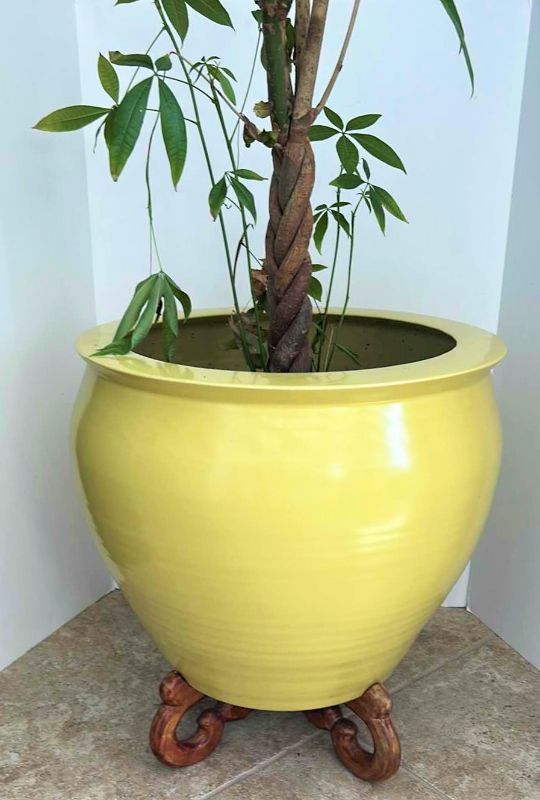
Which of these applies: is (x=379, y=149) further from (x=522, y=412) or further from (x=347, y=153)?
(x=522, y=412)

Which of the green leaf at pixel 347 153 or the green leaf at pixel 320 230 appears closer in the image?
the green leaf at pixel 347 153

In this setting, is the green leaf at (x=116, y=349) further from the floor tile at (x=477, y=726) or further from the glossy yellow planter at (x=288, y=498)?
the floor tile at (x=477, y=726)

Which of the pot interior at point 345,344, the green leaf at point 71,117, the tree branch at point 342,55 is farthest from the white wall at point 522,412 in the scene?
the green leaf at point 71,117

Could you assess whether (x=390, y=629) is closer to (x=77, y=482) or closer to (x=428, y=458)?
(x=428, y=458)

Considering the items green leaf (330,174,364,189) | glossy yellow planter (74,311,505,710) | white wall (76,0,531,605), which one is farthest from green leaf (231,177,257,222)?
white wall (76,0,531,605)

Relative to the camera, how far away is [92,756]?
906 mm

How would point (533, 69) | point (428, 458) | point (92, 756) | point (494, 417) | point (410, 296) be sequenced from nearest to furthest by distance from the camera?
point (428, 458), point (494, 417), point (92, 756), point (533, 69), point (410, 296)

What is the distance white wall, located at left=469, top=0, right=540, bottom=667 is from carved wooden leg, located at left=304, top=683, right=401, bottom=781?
0.37 meters

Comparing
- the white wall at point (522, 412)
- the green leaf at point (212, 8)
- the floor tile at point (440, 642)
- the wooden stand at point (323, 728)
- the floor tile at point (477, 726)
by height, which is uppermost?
the green leaf at point (212, 8)

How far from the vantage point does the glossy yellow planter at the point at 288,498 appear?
65 cm

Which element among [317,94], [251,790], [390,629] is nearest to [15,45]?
[317,94]

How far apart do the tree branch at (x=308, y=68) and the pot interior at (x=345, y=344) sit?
33 cm

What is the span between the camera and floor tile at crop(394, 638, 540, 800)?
0.87m

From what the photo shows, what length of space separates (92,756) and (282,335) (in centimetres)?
58
